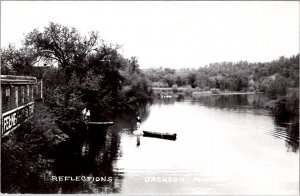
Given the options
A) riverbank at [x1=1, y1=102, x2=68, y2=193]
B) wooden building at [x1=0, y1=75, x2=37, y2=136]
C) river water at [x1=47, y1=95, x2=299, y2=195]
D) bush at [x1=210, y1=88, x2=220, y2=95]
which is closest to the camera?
riverbank at [x1=1, y1=102, x2=68, y2=193]

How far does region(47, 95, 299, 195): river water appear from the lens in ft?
35.6

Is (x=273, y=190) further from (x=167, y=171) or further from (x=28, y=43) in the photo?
(x=28, y=43)

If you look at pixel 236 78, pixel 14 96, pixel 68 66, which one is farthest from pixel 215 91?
pixel 14 96

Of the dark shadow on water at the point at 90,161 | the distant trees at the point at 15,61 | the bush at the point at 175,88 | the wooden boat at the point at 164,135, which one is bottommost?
the dark shadow on water at the point at 90,161

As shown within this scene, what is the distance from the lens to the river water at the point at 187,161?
1085cm

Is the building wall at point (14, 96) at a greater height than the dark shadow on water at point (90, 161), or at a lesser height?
greater

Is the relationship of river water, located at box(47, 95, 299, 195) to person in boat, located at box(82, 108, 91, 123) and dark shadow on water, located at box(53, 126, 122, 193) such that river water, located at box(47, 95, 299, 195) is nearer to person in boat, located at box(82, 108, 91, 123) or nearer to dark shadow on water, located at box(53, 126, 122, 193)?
dark shadow on water, located at box(53, 126, 122, 193)

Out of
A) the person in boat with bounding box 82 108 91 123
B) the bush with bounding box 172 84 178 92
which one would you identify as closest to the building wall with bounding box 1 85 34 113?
the person in boat with bounding box 82 108 91 123

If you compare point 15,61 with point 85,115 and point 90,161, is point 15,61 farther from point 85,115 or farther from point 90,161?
point 90,161

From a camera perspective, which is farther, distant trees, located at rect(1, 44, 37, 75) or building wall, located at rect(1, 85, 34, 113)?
distant trees, located at rect(1, 44, 37, 75)

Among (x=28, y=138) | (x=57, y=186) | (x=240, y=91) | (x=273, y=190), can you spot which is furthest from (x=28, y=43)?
(x=240, y=91)

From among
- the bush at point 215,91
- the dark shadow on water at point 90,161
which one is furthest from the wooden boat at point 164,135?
the bush at point 215,91

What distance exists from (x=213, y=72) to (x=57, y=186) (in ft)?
180

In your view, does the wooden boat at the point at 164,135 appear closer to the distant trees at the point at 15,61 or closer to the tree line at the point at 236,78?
the distant trees at the point at 15,61
